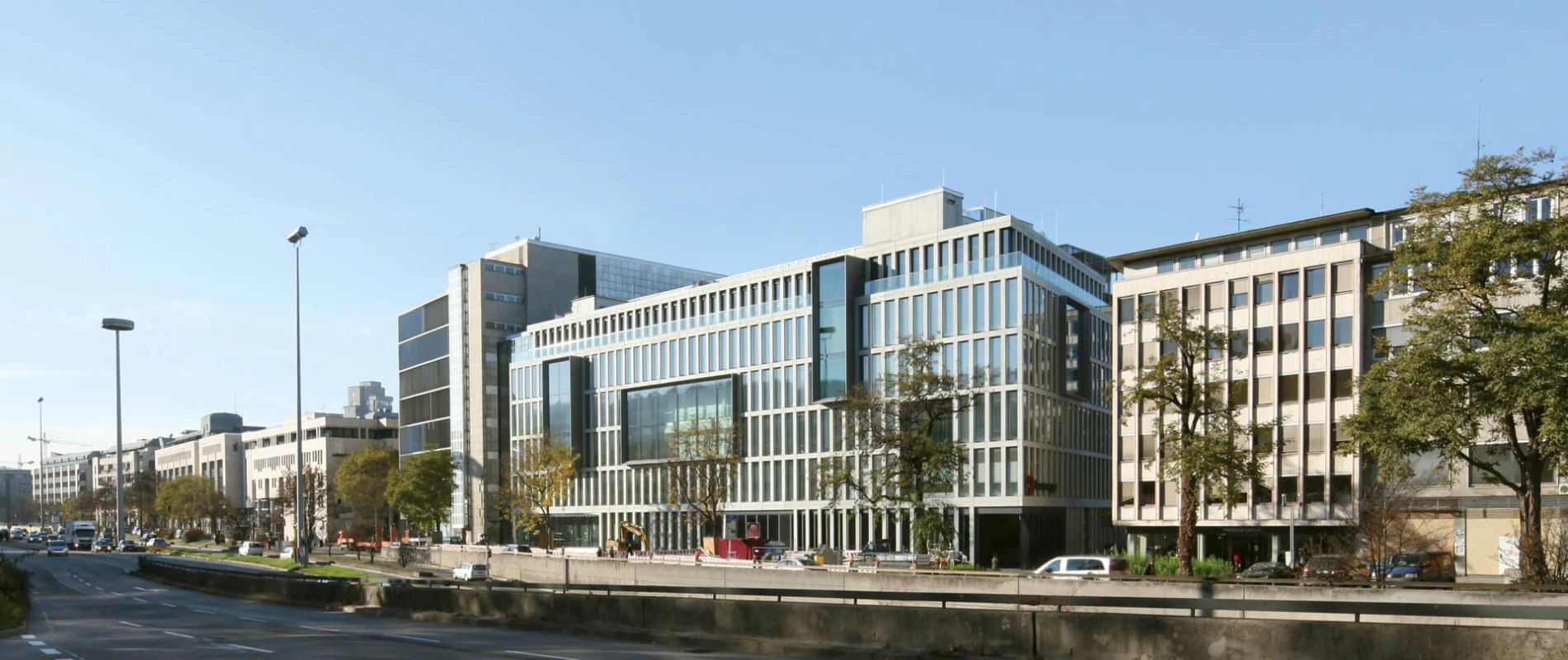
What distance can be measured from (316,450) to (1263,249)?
147 m

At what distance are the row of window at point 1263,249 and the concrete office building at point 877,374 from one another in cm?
1005

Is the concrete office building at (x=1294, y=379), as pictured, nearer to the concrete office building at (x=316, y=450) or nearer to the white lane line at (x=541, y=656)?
the white lane line at (x=541, y=656)

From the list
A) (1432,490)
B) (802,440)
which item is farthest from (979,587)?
(802,440)

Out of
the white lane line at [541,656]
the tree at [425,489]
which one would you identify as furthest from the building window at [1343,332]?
the tree at [425,489]

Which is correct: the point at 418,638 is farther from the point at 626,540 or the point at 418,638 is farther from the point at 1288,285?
the point at 626,540

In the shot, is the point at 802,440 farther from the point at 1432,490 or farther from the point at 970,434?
the point at 1432,490

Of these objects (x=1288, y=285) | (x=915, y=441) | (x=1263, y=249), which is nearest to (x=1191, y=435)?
(x=915, y=441)

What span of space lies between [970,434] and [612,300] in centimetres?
5234

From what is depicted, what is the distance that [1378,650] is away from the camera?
55.7 ft

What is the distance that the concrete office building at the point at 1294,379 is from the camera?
61125 millimetres

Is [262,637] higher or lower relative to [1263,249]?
lower

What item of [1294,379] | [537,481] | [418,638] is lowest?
[537,481]

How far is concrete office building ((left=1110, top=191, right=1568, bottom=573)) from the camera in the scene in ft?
201

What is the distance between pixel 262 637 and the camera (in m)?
28.8
